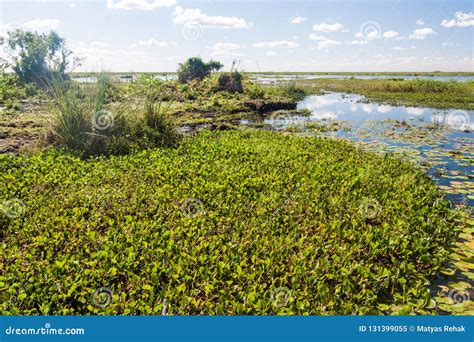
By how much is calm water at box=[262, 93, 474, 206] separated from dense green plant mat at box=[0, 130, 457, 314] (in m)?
1.67

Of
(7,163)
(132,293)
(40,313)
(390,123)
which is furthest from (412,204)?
(390,123)

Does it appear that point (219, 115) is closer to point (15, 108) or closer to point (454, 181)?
point (15, 108)

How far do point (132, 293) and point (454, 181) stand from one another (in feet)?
25.7

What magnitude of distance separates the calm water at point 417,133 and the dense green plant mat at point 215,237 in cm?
167

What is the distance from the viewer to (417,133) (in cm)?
1434

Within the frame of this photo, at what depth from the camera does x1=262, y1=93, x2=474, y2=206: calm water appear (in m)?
9.08

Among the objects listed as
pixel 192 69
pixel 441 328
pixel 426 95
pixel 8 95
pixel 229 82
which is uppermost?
pixel 192 69

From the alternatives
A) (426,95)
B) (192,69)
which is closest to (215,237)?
(426,95)

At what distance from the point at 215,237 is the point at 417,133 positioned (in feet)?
39.6

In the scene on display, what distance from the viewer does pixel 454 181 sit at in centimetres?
863

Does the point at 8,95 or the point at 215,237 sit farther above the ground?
the point at 8,95

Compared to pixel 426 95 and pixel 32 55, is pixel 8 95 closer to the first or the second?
pixel 32 55

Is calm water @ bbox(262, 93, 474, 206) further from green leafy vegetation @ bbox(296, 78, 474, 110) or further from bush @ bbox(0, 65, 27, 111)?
bush @ bbox(0, 65, 27, 111)

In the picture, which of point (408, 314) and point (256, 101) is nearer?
point (408, 314)
